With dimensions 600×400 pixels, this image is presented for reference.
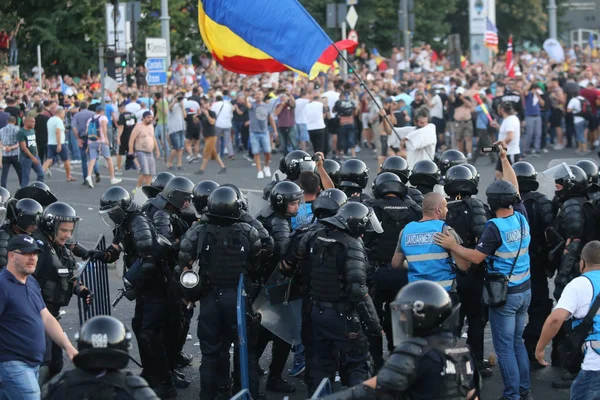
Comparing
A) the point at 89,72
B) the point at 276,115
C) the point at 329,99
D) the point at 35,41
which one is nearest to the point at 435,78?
the point at 329,99

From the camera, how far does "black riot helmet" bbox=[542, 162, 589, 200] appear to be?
30.5 feet

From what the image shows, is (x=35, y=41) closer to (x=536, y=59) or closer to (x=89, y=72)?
(x=89, y=72)

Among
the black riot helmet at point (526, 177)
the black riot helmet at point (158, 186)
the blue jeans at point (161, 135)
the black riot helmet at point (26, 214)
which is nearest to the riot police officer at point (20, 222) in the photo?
the black riot helmet at point (26, 214)

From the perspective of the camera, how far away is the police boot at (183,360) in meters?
9.83

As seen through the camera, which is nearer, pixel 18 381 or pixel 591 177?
pixel 18 381

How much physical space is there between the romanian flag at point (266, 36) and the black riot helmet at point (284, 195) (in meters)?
4.64

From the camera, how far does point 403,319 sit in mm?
5547

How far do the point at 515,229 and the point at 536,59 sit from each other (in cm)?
3208

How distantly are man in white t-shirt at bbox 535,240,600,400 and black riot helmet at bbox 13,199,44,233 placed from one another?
381 cm

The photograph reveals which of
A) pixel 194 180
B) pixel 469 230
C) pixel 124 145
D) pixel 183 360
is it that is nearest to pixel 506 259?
pixel 469 230

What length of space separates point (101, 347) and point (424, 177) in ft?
18.0

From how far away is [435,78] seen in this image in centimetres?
2947

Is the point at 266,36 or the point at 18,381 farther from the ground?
the point at 266,36

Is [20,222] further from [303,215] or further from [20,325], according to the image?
[303,215]
